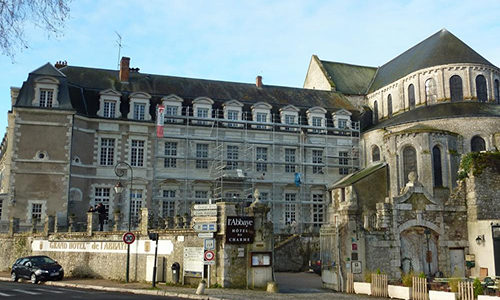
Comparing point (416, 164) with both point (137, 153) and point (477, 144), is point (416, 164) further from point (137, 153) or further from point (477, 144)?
point (137, 153)

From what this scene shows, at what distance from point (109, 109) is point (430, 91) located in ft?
73.1

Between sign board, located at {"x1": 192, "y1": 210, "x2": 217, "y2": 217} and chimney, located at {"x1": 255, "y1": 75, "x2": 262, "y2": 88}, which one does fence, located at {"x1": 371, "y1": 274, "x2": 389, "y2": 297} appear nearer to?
sign board, located at {"x1": 192, "y1": 210, "x2": 217, "y2": 217}

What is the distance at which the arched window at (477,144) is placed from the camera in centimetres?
3127

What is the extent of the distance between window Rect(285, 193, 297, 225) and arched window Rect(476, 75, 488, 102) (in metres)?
14.6

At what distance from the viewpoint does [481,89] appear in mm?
34781

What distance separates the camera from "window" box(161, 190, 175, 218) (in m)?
32.3

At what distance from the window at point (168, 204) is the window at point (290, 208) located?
25.5ft

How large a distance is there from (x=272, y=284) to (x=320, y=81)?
97.3 ft

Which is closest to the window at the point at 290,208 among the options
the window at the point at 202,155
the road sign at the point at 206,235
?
the window at the point at 202,155

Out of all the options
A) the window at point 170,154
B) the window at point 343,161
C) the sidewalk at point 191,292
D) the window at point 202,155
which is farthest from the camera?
the window at point 343,161

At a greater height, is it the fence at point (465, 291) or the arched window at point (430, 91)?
the arched window at point (430, 91)

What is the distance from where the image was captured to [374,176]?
32688 millimetres

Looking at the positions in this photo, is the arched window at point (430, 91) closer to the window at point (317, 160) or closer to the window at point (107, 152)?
the window at point (317, 160)

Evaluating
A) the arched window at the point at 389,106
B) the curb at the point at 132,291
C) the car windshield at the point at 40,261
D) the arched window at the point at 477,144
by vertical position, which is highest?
the arched window at the point at 389,106
